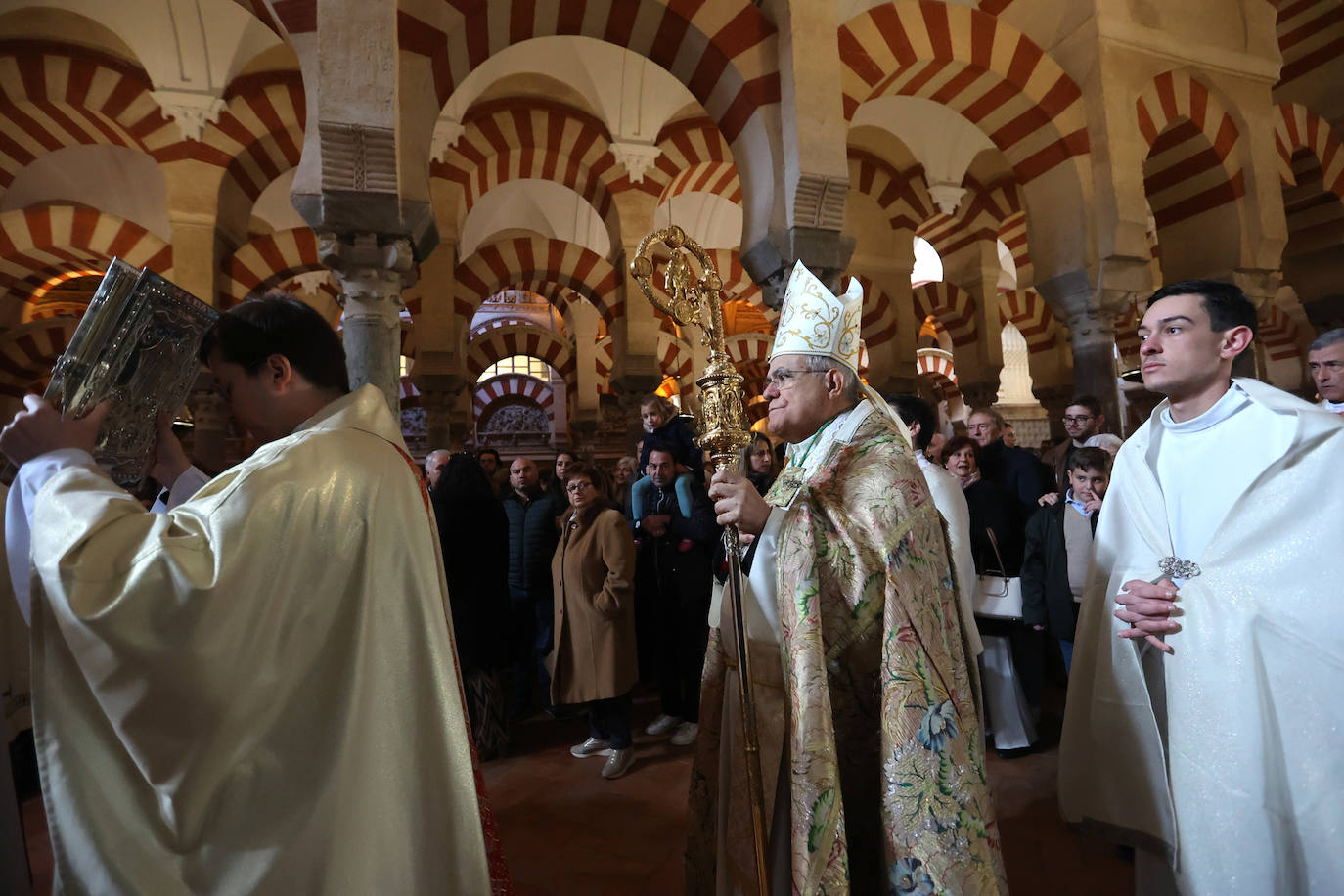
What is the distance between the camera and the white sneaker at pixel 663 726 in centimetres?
392

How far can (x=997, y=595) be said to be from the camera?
3461 millimetres

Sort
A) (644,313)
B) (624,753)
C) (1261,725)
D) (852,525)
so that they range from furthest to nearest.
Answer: (644,313) → (624,753) → (852,525) → (1261,725)

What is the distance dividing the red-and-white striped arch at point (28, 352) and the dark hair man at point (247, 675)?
13320 millimetres

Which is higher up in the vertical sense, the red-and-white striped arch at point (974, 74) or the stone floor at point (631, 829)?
the red-and-white striped arch at point (974, 74)

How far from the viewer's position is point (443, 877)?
1261mm

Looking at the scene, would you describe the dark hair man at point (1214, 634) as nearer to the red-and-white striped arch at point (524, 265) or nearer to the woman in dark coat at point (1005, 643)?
the woman in dark coat at point (1005, 643)

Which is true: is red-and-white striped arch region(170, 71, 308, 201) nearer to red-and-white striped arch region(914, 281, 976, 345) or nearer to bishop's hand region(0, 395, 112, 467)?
bishop's hand region(0, 395, 112, 467)

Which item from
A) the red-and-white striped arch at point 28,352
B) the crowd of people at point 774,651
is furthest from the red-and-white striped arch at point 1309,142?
the red-and-white striped arch at point 28,352

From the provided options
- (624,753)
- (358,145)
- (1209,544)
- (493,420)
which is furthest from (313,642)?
(493,420)

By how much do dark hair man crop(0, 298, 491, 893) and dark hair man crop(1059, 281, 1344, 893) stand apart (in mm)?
1444

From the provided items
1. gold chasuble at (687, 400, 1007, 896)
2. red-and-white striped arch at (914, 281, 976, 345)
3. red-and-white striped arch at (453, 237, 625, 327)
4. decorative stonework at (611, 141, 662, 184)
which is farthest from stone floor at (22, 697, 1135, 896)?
red-and-white striped arch at (453, 237, 625, 327)

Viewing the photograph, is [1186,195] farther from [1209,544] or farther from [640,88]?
[1209,544]

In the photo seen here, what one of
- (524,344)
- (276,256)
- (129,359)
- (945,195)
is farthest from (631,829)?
(524,344)

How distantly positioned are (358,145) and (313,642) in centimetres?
339
